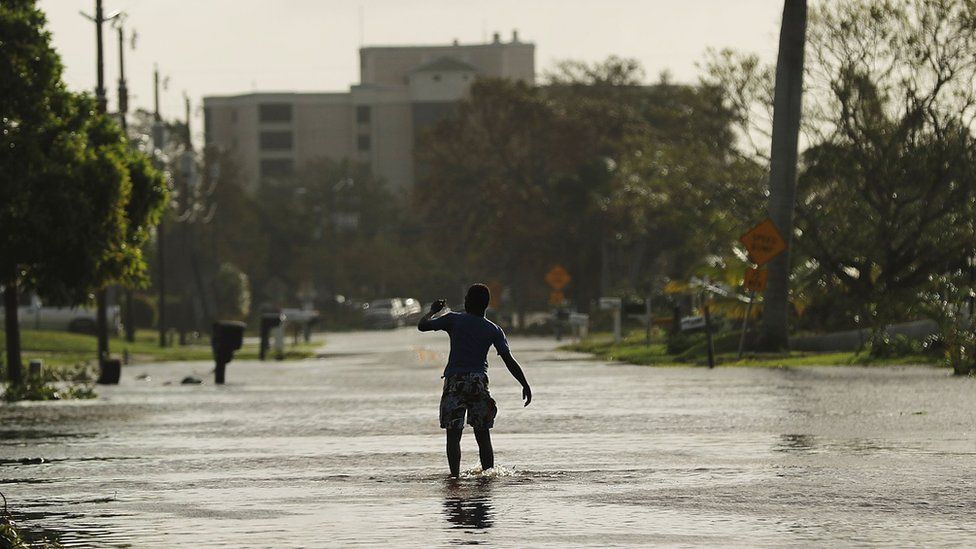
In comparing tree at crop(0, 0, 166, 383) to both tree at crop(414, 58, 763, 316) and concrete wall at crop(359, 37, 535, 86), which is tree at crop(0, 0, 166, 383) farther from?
concrete wall at crop(359, 37, 535, 86)

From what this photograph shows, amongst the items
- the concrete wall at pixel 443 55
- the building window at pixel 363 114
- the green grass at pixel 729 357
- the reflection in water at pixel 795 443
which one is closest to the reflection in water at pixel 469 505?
the reflection in water at pixel 795 443

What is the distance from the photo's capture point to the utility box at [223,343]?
38.1 m

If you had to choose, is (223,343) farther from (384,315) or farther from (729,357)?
(384,315)

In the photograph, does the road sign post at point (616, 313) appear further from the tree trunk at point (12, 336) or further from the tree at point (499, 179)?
the tree at point (499, 179)

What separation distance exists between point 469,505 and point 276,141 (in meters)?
172

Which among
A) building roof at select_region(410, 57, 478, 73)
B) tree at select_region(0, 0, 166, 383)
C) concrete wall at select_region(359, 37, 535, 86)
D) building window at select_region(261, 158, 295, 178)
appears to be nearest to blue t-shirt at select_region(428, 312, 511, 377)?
tree at select_region(0, 0, 166, 383)

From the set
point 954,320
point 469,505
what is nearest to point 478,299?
point 469,505

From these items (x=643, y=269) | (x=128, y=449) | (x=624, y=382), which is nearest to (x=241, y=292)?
(x=643, y=269)

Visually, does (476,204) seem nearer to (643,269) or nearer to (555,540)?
(643,269)

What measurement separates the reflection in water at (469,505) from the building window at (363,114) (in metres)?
167

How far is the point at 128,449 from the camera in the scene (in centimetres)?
2083

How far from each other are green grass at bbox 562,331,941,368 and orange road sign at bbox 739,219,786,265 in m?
2.03

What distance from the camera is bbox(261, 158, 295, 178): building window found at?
603 ft

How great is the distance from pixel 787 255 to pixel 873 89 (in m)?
7.19
